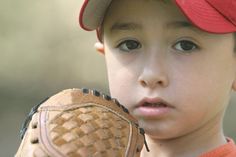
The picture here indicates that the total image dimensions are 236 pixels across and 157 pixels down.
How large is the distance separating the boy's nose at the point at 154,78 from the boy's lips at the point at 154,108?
0.03 meters

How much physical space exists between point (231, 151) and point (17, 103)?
13.1ft

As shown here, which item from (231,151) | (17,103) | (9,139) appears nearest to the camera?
(231,151)

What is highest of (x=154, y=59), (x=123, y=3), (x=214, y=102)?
(x=123, y=3)

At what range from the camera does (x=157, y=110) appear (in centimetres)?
189

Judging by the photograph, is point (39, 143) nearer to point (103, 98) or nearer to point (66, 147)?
point (66, 147)

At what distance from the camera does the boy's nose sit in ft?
6.12

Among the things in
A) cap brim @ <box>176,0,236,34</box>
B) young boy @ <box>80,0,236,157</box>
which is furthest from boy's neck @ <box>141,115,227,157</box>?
cap brim @ <box>176,0,236,34</box>

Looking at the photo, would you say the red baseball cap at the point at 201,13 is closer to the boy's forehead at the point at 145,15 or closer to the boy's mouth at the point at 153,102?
the boy's forehead at the point at 145,15

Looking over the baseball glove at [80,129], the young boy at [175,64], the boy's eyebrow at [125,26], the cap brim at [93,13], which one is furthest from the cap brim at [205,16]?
the baseball glove at [80,129]

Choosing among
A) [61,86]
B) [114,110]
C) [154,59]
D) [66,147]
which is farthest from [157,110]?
[61,86]

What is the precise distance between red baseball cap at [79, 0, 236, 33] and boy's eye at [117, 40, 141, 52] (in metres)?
0.10

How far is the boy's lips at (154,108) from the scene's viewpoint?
1.88 meters

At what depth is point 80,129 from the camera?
61.3 inches

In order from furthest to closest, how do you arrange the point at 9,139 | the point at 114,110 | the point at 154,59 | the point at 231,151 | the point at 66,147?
the point at 9,139, the point at 231,151, the point at 154,59, the point at 114,110, the point at 66,147
